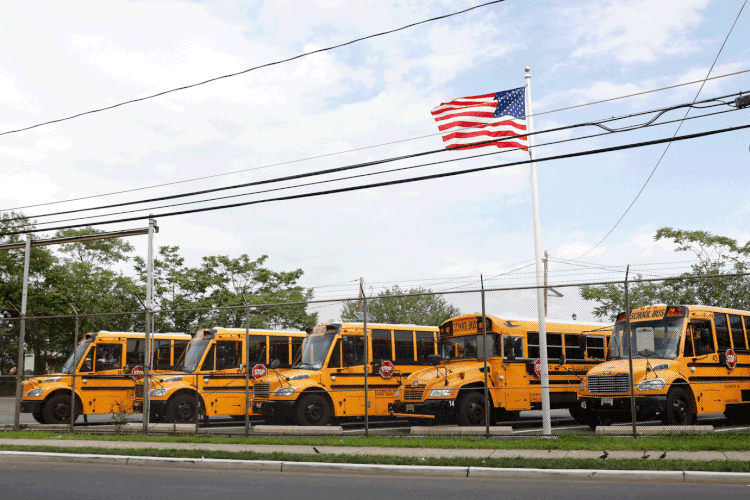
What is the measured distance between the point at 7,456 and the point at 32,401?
6.59 meters

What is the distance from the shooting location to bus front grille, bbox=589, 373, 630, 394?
14242 millimetres

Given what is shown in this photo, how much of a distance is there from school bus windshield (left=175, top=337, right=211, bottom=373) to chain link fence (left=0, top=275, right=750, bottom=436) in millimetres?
46

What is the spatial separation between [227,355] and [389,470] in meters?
9.44

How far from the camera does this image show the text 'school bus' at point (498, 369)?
15.8 m

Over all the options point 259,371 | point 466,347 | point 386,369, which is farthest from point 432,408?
point 259,371

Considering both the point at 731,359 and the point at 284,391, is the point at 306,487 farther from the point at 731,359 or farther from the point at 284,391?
the point at 731,359

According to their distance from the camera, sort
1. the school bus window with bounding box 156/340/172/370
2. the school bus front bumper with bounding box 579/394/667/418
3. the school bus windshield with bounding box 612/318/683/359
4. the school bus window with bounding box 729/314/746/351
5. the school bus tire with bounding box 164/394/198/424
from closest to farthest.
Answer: the school bus front bumper with bounding box 579/394/667/418 < the school bus windshield with bounding box 612/318/683/359 < the school bus window with bounding box 729/314/746/351 < the school bus tire with bounding box 164/394/198/424 < the school bus window with bounding box 156/340/172/370

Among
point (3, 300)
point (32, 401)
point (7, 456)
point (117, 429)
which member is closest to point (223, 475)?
Result: point (7, 456)

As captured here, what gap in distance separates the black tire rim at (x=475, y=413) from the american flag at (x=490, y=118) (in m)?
5.97

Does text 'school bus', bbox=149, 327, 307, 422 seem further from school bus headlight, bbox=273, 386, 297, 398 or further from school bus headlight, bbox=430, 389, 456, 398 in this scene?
school bus headlight, bbox=430, 389, 456, 398

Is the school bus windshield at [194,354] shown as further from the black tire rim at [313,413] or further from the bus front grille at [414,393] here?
the bus front grille at [414,393]

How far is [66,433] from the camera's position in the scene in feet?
57.7

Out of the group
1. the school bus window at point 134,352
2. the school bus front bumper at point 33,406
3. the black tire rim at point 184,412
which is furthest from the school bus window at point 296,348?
the school bus front bumper at point 33,406

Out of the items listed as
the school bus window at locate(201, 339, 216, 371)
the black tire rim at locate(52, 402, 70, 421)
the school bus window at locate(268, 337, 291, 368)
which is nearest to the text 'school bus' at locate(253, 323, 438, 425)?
the school bus window at locate(268, 337, 291, 368)
